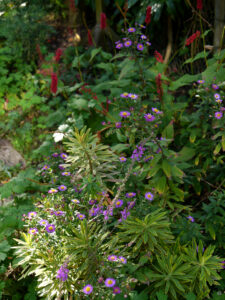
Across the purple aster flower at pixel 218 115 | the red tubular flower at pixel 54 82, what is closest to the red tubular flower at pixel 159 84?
the purple aster flower at pixel 218 115

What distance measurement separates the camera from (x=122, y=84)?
279 centimetres

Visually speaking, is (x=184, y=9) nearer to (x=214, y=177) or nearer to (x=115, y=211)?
(x=214, y=177)

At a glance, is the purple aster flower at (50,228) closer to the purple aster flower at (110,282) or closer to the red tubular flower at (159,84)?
the purple aster flower at (110,282)

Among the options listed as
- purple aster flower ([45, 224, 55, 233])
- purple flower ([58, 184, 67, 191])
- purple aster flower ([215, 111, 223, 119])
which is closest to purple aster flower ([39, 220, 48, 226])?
purple aster flower ([45, 224, 55, 233])

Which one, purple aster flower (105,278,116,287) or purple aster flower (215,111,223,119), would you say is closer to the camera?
purple aster flower (105,278,116,287)

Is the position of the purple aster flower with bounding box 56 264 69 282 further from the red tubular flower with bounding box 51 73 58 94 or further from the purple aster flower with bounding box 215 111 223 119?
the red tubular flower with bounding box 51 73 58 94

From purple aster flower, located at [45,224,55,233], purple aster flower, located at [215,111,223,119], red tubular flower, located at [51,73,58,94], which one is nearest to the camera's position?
purple aster flower, located at [45,224,55,233]

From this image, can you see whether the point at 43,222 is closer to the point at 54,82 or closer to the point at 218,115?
the point at 218,115

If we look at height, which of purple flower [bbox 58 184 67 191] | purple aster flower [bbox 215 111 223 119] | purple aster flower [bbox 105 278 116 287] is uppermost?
purple flower [bbox 58 184 67 191]

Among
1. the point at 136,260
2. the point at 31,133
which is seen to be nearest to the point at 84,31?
the point at 31,133

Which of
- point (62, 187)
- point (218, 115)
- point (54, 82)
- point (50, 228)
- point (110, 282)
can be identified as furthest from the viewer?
point (54, 82)

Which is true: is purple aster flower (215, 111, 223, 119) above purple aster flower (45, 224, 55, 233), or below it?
below

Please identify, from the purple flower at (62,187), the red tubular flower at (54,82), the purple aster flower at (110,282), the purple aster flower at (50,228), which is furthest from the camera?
the red tubular flower at (54,82)

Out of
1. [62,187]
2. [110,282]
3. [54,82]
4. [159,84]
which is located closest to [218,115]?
[159,84]
